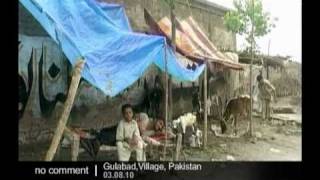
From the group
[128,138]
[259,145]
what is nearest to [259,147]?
[259,145]

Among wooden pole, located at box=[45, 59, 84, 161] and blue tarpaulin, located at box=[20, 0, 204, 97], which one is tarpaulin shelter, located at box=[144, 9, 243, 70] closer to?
blue tarpaulin, located at box=[20, 0, 204, 97]

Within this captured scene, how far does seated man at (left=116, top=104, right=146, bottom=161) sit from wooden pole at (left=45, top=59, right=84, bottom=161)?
29 cm

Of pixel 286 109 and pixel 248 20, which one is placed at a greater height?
pixel 248 20

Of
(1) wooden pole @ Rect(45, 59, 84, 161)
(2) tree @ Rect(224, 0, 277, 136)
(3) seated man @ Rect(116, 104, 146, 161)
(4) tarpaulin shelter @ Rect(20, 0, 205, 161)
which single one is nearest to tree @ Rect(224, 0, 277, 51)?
(2) tree @ Rect(224, 0, 277, 136)

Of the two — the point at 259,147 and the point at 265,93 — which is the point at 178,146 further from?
the point at 265,93

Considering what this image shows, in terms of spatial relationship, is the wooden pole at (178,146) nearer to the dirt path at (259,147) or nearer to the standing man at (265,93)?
the dirt path at (259,147)

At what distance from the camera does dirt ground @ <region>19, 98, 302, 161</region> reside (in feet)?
10.4

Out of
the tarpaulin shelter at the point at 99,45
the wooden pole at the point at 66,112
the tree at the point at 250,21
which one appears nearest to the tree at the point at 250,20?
the tree at the point at 250,21

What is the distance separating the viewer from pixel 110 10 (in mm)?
3109

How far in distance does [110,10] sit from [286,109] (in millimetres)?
1158
